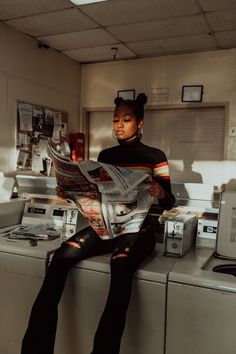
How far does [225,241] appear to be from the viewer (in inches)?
73.8

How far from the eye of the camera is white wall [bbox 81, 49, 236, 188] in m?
4.04

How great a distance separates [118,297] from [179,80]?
335 cm

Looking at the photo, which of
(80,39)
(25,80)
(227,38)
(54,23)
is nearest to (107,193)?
(54,23)

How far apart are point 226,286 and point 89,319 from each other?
2.28ft

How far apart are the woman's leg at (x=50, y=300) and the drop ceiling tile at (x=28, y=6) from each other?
2128 millimetres

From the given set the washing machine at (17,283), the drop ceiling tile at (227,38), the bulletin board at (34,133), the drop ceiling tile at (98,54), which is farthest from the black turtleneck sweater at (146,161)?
the drop ceiling tile at (98,54)

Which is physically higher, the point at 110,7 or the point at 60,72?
the point at 110,7

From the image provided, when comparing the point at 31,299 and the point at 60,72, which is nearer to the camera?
the point at 31,299

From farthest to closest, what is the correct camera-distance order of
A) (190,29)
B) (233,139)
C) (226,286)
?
(233,139) < (190,29) < (226,286)

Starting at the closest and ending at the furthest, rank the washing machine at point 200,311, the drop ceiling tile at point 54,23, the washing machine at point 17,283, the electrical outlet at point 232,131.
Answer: the washing machine at point 200,311 → the washing machine at point 17,283 → the drop ceiling tile at point 54,23 → the electrical outlet at point 232,131

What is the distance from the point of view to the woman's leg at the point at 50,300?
154cm

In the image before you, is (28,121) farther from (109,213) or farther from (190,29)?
(109,213)

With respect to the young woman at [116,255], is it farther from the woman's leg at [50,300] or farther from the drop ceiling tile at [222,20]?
the drop ceiling tile at [222,20]

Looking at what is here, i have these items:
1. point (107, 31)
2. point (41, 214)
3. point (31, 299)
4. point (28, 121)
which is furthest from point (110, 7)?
point (31, 299)
